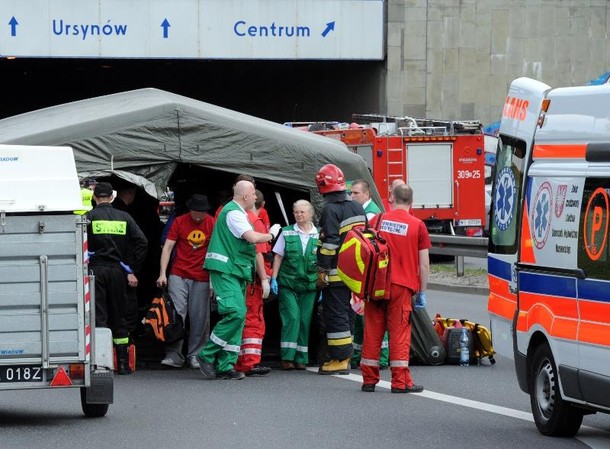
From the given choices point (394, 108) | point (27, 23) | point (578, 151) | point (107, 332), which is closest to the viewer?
point (578, 151)

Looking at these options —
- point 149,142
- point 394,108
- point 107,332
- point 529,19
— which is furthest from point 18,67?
point 107,332

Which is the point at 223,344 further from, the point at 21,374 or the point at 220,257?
the point at 21,374

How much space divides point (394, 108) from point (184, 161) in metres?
26.4

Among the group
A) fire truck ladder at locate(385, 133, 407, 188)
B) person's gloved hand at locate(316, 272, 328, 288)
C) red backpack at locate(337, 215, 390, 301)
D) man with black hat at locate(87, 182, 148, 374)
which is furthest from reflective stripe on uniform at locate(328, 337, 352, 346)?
fire truck ladder at locate(385, 133, 407, 188)

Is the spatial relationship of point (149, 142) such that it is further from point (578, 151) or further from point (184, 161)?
point (578, 151)

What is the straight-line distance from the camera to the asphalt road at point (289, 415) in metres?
9.51

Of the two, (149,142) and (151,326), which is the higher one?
(149,142)

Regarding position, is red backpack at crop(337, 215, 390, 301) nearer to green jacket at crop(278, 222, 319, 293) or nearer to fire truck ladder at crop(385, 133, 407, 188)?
green jacket at crop(278, 222, 319, 293)

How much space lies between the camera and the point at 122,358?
13.4m

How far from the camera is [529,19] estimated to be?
4034 cm

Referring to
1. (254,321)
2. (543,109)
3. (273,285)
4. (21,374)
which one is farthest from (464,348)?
(21,374)

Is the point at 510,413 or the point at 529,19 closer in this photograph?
the point at 510,413

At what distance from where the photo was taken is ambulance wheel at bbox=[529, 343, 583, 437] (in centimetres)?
945

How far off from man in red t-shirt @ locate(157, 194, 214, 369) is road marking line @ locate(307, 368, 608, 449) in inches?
60.0
